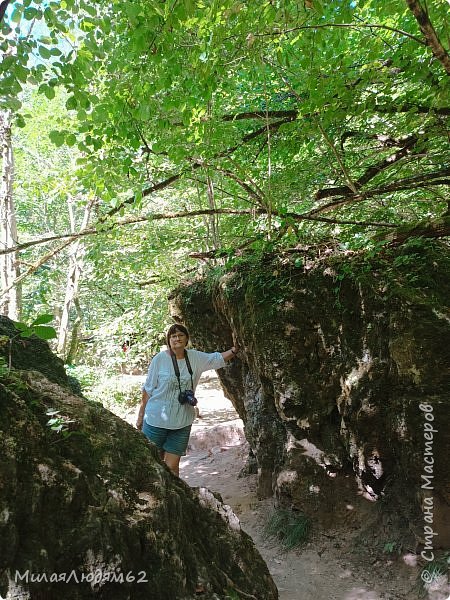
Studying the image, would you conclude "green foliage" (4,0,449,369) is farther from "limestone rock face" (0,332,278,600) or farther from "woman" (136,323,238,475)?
"limestone rock face" (0,332,278,600)

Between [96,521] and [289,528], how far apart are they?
12.4 feet

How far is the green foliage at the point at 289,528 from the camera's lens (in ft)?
15.4

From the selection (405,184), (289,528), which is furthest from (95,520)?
(405,184)

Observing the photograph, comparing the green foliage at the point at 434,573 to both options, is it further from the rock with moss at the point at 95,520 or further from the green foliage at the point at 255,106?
the green foliage at the point at 255,106

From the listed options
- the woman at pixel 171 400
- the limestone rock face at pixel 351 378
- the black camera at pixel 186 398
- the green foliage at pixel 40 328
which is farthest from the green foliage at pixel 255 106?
the green foliage at pixel 40 328

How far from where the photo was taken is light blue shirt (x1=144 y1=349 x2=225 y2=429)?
4.44 metres

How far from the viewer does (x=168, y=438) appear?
14.8ft

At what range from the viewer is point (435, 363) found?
12.2 ft

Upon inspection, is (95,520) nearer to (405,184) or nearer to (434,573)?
(434,573)

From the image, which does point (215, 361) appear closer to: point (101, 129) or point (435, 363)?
point (435, 363)

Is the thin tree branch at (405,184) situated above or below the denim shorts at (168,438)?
above

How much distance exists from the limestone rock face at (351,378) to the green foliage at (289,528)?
0.13 metres

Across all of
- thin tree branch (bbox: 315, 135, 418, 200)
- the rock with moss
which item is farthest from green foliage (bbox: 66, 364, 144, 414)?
the rock with moss

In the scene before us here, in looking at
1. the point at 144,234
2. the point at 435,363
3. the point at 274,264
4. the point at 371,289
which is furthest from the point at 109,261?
the point at 435,363
